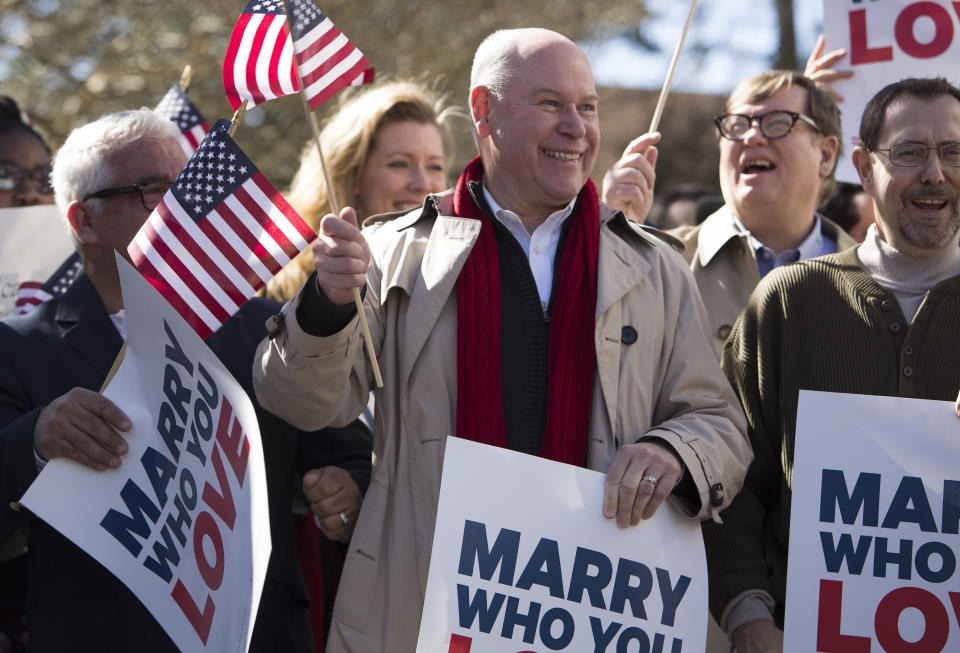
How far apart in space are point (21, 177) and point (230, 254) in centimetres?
244

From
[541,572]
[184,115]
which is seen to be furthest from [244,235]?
[184,115]

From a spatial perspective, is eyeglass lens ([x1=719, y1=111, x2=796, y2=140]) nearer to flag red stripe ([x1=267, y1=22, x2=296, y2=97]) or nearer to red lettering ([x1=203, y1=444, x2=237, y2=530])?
flag red stripe ([x1=267, y1=22, x2=296, y2=97])

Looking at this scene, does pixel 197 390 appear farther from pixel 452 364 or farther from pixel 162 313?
pixel 452 364

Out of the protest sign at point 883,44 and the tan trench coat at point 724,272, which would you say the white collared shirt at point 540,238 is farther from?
the protest sign at point 883,44

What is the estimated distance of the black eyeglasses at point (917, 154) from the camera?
3324 millimetres

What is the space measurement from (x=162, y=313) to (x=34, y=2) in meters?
10.1

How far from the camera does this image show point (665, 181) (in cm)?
2256

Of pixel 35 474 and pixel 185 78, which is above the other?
pixel 185 78

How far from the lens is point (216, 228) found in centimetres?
326

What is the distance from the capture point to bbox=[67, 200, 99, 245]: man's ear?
361 cm

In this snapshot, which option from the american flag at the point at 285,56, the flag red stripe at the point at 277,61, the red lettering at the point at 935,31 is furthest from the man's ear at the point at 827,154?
the flag red stripe at the point at 277,61

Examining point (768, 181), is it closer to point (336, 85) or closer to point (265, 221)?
point (336, 85)

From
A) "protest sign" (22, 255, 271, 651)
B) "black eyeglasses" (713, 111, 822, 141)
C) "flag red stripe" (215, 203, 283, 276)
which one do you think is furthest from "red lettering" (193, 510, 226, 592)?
"black eyeglasses" (713, 111, 822, 141)

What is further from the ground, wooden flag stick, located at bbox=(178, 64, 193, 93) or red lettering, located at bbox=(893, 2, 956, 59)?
red lettering, located at bbox=(893, 2, 956, 59)
